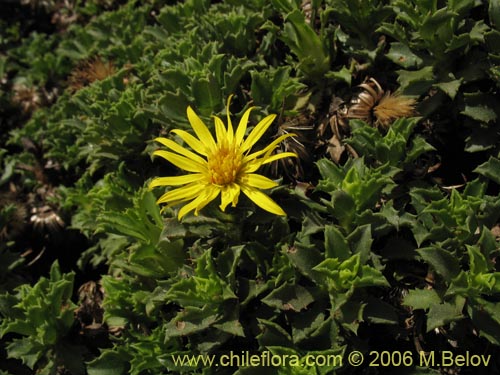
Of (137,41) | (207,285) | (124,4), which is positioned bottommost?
(207,285)

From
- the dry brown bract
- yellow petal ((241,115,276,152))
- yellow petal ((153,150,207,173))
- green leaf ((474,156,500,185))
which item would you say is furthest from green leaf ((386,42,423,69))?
yellow petal ((153,150,207,173))

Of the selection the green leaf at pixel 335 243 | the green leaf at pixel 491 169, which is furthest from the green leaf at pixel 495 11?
the green leaf at pixel 335 243

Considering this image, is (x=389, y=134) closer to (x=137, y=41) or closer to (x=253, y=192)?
(x=253, y=192)

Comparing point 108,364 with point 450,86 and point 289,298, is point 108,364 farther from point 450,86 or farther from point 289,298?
point 450,86

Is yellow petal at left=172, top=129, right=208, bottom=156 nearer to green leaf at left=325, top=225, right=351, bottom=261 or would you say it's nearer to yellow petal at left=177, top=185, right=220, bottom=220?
yellow petal at left=177, top=185, right=220, bottom=220

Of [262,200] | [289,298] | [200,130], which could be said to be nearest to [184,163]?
[200,130]

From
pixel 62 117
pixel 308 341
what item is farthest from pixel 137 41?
pixel 308 341

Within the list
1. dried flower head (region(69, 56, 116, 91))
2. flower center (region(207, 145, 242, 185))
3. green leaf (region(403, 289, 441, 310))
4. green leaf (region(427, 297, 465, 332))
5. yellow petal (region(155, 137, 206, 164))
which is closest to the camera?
green leaf (region(427, 297, 465, 332))
